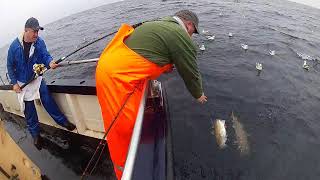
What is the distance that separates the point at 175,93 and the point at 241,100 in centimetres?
220

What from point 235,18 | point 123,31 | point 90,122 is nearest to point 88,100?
point 90,122

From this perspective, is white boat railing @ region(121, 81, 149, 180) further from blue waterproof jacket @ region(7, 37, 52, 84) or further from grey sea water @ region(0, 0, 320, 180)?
blue waterproof jacket @ region(7, 37, 52, 84)

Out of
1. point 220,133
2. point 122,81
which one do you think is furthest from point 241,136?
point 122,81

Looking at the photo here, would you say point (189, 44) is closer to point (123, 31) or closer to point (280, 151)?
point (123, 31)

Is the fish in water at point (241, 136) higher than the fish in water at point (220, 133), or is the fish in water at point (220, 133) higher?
the fish in water at point (220, 133)

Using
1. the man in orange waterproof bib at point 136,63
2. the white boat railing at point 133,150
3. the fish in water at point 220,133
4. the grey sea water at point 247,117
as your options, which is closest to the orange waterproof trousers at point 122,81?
the man in orange waterproof bib at point 136,63

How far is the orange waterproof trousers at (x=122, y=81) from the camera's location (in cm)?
445

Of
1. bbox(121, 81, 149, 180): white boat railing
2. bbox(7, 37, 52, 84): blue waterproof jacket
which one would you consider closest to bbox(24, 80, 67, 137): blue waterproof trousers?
bbox(7, 37, 52, 84): blue waterproof jacket

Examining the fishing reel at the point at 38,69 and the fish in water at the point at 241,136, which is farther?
the fish in water at the point at 241,136

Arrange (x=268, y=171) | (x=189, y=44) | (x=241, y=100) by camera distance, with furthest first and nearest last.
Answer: (x=241, y=100)
(x=268, y=171)
(x=189, y=44)

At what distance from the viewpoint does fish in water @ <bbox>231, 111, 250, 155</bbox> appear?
23.2 ft

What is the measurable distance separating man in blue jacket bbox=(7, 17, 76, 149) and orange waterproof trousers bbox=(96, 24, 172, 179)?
116 inches

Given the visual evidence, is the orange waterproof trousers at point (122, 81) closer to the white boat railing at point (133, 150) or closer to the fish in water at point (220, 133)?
the white boat railing at point (133, 150)

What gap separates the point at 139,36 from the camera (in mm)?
4570
